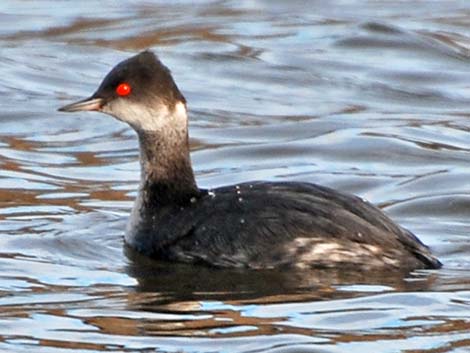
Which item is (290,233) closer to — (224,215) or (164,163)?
(224,215)

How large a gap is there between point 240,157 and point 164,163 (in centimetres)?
295

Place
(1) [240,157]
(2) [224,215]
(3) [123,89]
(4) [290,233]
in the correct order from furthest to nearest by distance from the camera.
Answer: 1. (1) [240,157]
2. (3) [123,89]
3. (2) [224,215]
4. (4) [290,233]

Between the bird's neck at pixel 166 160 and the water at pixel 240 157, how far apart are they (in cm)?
41

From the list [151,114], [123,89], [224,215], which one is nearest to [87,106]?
[123,89]

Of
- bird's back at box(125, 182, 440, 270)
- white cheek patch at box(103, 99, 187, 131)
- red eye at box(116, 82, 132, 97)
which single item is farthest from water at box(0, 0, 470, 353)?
red eye at box(116, 82, 132, 97)

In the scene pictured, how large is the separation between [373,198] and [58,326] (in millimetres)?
3948

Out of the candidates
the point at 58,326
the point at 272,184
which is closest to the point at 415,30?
the point at 272,184

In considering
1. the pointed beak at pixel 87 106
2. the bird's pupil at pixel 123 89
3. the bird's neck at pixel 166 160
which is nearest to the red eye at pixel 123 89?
the bird's pupil at pixel 123 89

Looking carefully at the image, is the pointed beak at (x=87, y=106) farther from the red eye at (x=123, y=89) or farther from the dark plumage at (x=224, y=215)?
the red eye at (x=123, y=89)

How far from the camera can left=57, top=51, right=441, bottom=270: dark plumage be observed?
32.4ft

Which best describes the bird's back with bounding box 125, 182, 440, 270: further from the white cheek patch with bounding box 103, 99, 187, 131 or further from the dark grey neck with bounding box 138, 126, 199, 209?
the white cheek patch with bounding box 103, 99, 187, 131

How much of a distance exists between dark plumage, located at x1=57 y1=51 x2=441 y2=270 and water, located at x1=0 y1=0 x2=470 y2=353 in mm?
104

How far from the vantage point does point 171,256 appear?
10.2 meters

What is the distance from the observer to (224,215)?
33.1ft
